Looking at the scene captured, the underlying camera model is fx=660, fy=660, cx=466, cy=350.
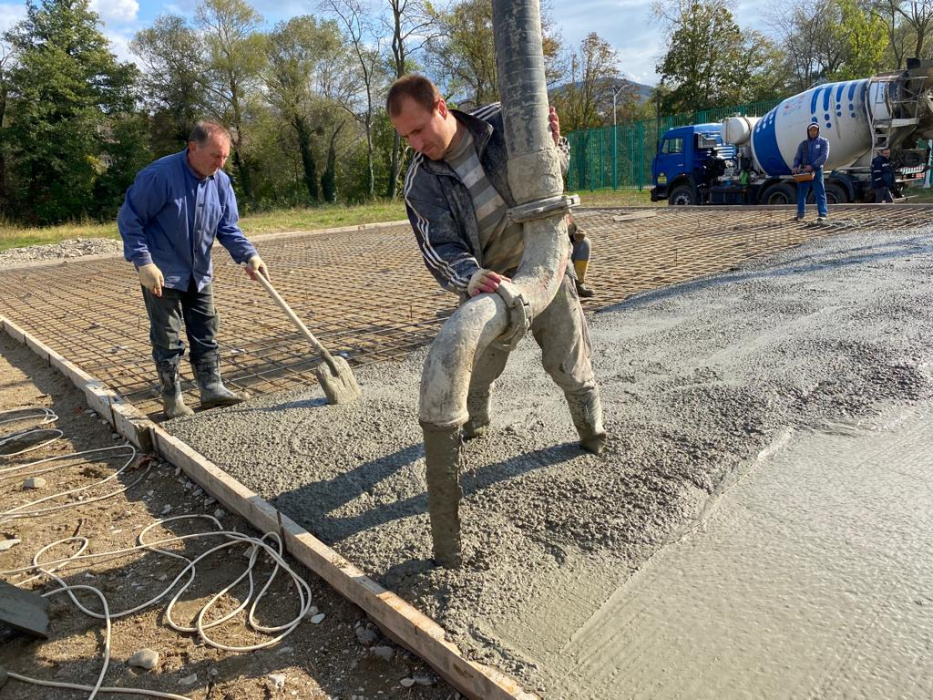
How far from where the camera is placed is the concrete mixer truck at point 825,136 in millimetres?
12602

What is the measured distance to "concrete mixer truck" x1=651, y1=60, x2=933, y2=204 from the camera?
1260cm

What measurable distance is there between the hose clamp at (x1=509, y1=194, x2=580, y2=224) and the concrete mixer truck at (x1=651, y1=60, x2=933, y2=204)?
Result: 13168 millimetres

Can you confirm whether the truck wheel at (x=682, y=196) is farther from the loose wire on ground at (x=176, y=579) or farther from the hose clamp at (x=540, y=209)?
the loose wire on ground at (x=176, y=579)

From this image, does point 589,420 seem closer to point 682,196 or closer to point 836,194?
point 836,194

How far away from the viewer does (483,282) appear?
219cm

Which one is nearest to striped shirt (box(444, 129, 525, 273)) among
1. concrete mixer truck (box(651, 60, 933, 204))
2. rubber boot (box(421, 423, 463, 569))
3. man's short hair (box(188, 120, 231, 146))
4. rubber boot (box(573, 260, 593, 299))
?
rubber boot (box(421, 423, 463, 569))

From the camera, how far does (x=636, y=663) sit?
180 cm

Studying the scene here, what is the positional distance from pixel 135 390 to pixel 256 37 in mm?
32373

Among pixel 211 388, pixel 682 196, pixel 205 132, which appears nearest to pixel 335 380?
pixel 211 388

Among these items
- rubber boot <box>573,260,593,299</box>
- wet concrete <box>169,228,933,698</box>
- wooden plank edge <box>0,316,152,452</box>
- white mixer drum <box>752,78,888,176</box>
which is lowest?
wet concrete <box>169,228,933,698</box>

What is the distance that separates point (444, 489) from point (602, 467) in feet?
3.15

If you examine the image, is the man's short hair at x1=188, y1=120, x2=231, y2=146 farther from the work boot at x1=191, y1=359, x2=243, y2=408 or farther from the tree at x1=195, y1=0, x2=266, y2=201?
the tree at x1=195, y1=0, x2=266, y2=201

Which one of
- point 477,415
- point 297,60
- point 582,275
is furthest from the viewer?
point 297,60

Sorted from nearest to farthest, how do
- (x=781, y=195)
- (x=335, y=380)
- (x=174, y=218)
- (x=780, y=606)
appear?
1. (x=780, y=606)
2. (x=174, y=218)
3. (x=335, y=380)
4. (x=781, y=195)
